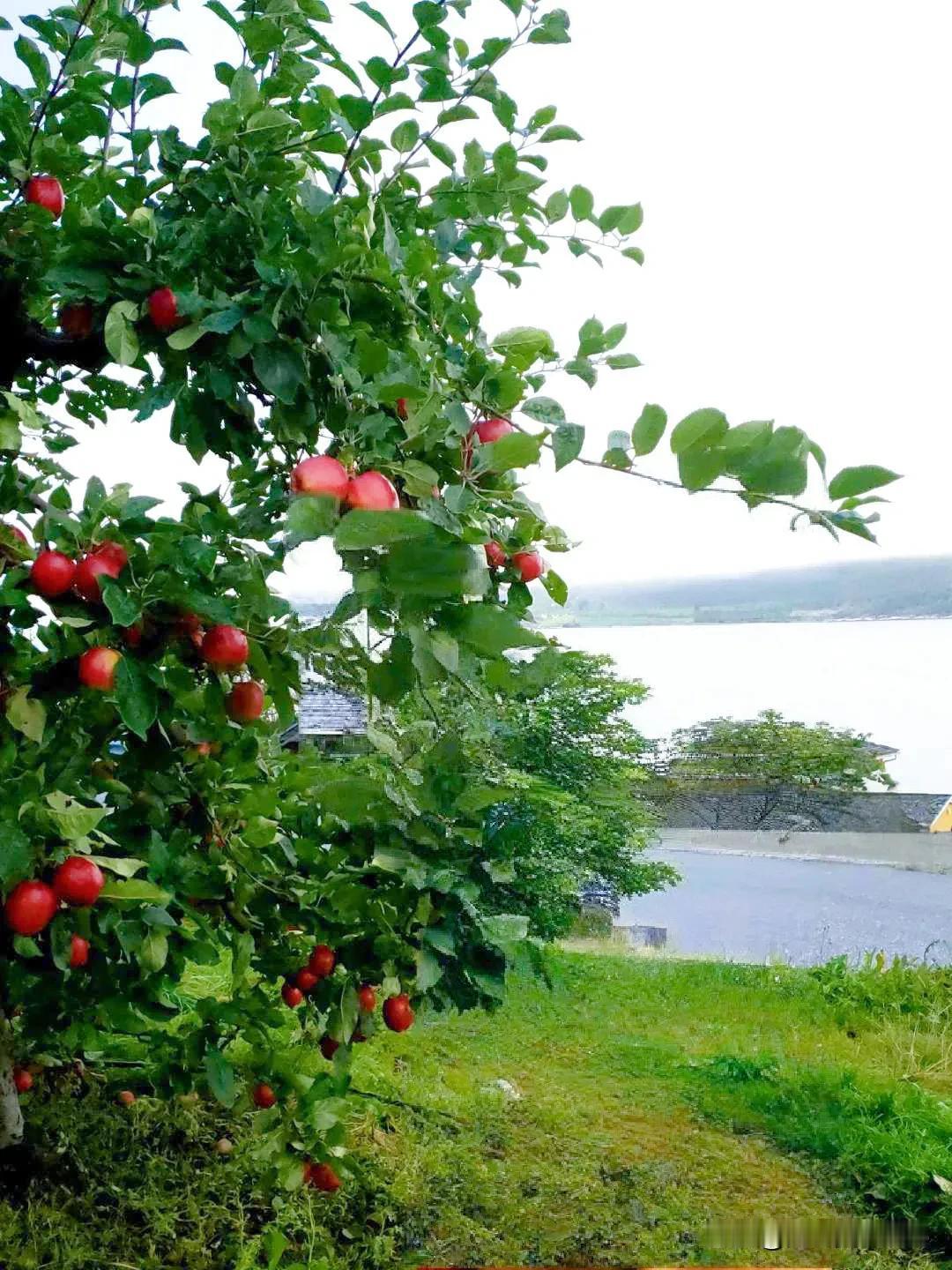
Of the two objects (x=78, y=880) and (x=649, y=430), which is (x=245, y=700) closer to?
(x=78, y=880)

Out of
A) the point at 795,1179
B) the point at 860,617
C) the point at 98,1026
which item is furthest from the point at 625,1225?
the point at 860,617

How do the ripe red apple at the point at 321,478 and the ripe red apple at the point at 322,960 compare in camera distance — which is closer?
the ripe red apple at the point at 321,478

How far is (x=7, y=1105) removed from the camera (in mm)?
1139

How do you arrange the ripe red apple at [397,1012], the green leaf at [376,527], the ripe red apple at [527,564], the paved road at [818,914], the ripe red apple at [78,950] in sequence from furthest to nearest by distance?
the paved road at [818,914] < the ripe red apple at [397,1012] < the ripe red apple at [78,950] < the ripe red apple at [527,564] < the green leaf at [376,527]

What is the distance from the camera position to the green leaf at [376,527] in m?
0.37

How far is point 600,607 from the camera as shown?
239 cm

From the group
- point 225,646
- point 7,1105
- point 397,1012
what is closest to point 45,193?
point 225,646

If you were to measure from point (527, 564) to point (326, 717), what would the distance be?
197 cm

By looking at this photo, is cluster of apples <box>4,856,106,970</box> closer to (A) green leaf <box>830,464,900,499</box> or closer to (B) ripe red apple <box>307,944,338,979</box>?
(B) ripe red apple <box>307,944,338,979</box>

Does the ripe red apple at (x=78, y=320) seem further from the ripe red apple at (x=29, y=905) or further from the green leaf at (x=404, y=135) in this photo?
the ripe red apple at (x=29, y=905)

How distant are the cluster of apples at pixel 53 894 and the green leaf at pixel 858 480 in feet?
1.71

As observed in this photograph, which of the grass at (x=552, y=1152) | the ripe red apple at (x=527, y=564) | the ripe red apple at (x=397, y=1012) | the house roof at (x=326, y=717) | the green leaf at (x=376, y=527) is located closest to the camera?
the green leaf at (x=376, y=527)

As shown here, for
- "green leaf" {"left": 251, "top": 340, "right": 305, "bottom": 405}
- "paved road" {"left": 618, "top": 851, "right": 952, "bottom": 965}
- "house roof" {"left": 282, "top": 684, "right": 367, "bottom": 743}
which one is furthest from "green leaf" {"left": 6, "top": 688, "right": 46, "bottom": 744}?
"paved road" {"left": 618, "top": 851, "right": 952, "bottom": 965}

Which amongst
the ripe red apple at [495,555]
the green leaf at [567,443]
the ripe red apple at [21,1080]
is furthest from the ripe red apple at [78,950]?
the ripe red apple at [21,1080]
